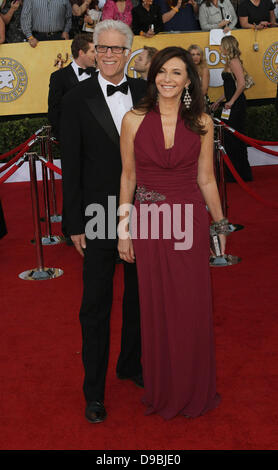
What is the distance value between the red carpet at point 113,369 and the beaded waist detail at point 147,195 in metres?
1.06

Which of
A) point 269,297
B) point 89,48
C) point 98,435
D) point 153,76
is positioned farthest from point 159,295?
point 89,48

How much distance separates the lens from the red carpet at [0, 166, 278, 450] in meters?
3.01

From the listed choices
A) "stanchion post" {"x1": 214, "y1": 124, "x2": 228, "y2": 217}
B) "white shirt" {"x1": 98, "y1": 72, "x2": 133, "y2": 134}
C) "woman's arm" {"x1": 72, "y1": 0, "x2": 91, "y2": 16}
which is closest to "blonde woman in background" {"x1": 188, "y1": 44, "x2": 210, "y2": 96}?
"stanchion post" {"x1": 214, "y1": 124, "x2": 228, "y2": 217}

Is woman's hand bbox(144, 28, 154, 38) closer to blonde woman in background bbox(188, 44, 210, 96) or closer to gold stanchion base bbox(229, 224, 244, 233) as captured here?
blonde woman in background bbox(188, 44, 210, 96)

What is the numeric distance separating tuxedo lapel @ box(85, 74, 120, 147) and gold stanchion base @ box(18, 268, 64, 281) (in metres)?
2.67

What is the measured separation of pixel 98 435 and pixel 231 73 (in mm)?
6613

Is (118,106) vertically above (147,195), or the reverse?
(118,106)

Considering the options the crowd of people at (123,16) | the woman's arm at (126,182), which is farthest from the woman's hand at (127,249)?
the crowd of people at (123,16)

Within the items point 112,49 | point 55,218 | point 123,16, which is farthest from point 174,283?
point 123,16

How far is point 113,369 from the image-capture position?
3783mm

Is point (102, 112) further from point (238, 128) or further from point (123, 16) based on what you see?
point (123, 16)

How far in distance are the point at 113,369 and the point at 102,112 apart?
152cm

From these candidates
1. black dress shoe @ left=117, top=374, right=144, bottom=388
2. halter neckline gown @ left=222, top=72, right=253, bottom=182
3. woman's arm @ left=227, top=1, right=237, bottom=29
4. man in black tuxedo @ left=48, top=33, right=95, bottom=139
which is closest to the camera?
black dress shoe @ left=117, top=374, right=144, bottom=388

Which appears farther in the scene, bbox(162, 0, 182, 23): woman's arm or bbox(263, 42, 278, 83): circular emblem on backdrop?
bbox(162, 0, 182, 23): woman's arm
